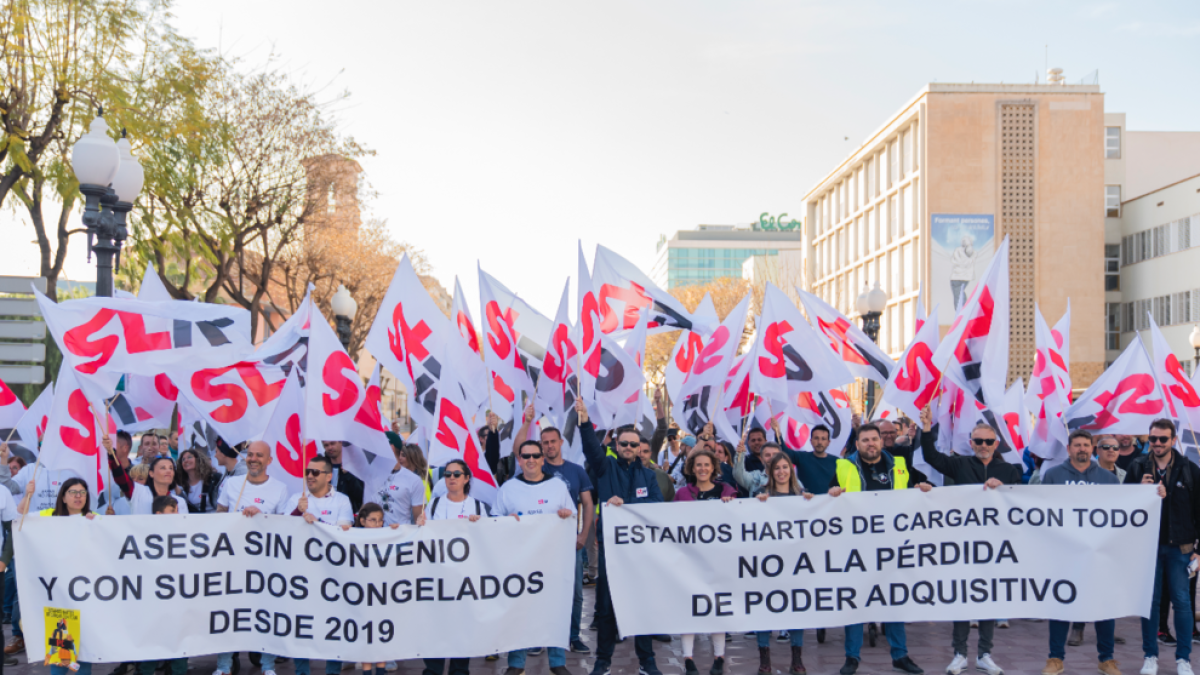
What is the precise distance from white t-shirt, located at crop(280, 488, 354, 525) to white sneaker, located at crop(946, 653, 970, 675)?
455cm

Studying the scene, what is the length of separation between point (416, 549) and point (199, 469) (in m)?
3.08

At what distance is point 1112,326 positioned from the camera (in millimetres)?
56469

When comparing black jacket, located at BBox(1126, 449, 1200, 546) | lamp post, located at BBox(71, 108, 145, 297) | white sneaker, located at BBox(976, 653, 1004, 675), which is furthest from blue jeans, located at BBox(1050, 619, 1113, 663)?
lamp post, located at BBox(71, 108, 145, 297)

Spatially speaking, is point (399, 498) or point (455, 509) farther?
point (399, 498)

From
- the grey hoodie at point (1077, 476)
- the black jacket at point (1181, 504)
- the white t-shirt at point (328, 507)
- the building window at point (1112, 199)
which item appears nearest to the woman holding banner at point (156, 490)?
the white t-shirt at point (328, 507)

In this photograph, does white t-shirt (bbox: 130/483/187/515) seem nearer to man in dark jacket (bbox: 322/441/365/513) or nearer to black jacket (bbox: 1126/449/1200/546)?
man in dark jacket (bbox: 322/441/365/513)

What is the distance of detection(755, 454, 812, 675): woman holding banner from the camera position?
24.8 ft

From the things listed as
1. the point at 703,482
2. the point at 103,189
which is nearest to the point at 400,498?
the point at 703,482

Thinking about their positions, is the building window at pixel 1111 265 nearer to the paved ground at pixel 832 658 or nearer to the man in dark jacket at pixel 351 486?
the paved ground at pixel 832 658

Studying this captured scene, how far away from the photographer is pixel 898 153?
63.3 metres

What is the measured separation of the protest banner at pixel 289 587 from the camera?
698 centimetres

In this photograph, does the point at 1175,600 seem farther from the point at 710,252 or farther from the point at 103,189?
the point at 710,252

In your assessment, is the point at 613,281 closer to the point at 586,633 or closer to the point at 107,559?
the point at 586,633

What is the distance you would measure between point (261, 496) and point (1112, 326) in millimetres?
58133
